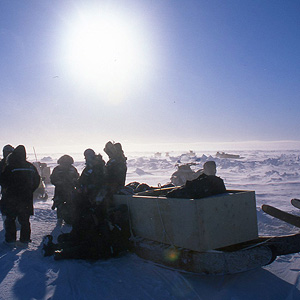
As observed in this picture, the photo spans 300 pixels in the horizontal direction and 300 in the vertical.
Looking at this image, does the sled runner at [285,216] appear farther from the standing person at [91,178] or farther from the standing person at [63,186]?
the standing person at [63,186]

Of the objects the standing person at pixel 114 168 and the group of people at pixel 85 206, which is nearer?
the group of people at pixel 85 206

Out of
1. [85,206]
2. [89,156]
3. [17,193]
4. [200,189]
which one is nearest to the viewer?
A: [200,189]

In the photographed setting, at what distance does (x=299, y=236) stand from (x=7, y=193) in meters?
4.73

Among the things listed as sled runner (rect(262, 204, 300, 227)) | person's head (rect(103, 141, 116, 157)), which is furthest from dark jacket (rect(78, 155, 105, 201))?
sled runner (rect(262, 204, 300, 227))

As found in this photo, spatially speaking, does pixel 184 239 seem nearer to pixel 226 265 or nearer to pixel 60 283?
pixel 226 265

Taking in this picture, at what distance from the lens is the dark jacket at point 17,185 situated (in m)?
4.92

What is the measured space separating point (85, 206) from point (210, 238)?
235 centimetres

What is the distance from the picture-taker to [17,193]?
4980 millimetres

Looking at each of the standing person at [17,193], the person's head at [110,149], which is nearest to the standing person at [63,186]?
the standing person at [17,193]

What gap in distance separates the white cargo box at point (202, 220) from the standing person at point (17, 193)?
2469mm

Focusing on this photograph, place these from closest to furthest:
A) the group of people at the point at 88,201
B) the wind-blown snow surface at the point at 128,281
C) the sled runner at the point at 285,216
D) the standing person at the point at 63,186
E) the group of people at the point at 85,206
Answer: the wind-blown snow surface at the point at 128,281
the group of people at the point at 88,201
the group of people at the point at 85,206
the sled runner at the point at 285,216
the standing person at the point at 63,186

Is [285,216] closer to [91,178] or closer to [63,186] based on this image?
[91,178]

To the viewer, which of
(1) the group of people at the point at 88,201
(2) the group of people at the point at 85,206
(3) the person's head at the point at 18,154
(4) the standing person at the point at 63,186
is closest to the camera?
(1) the group of people at the point at 88,201

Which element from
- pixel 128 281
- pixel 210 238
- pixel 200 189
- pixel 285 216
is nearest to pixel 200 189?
pixel 200 189
